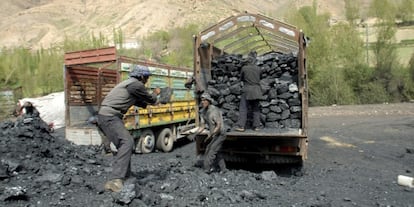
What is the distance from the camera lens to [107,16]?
79.1 meters

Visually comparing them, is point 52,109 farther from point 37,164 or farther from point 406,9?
point 406,9

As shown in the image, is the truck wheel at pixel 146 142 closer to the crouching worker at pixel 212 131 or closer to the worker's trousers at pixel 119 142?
the crouching worker at pixel 212 131

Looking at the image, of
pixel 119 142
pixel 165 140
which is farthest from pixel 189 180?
pixel 165 140

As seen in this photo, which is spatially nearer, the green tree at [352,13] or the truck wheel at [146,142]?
the truck wheel at [146,142]

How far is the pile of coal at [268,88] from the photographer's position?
269 inches

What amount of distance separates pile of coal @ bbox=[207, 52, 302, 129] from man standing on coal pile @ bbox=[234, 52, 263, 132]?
0.43 metres

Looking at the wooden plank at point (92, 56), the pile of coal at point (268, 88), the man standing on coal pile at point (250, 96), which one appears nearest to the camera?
the man standing on coal pile at point (250, 96)

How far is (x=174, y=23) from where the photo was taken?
6612cm

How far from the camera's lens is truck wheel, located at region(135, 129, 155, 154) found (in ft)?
28.9

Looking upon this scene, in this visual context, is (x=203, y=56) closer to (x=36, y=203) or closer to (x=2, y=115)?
(x=36, y=203)

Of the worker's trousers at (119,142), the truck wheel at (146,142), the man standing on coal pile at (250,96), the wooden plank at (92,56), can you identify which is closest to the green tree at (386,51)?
the truck wheel at (146,142)

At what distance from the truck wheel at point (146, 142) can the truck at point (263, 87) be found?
8.11 feet

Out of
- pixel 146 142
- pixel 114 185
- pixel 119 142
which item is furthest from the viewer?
pixel 146 142

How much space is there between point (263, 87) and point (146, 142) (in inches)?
136
